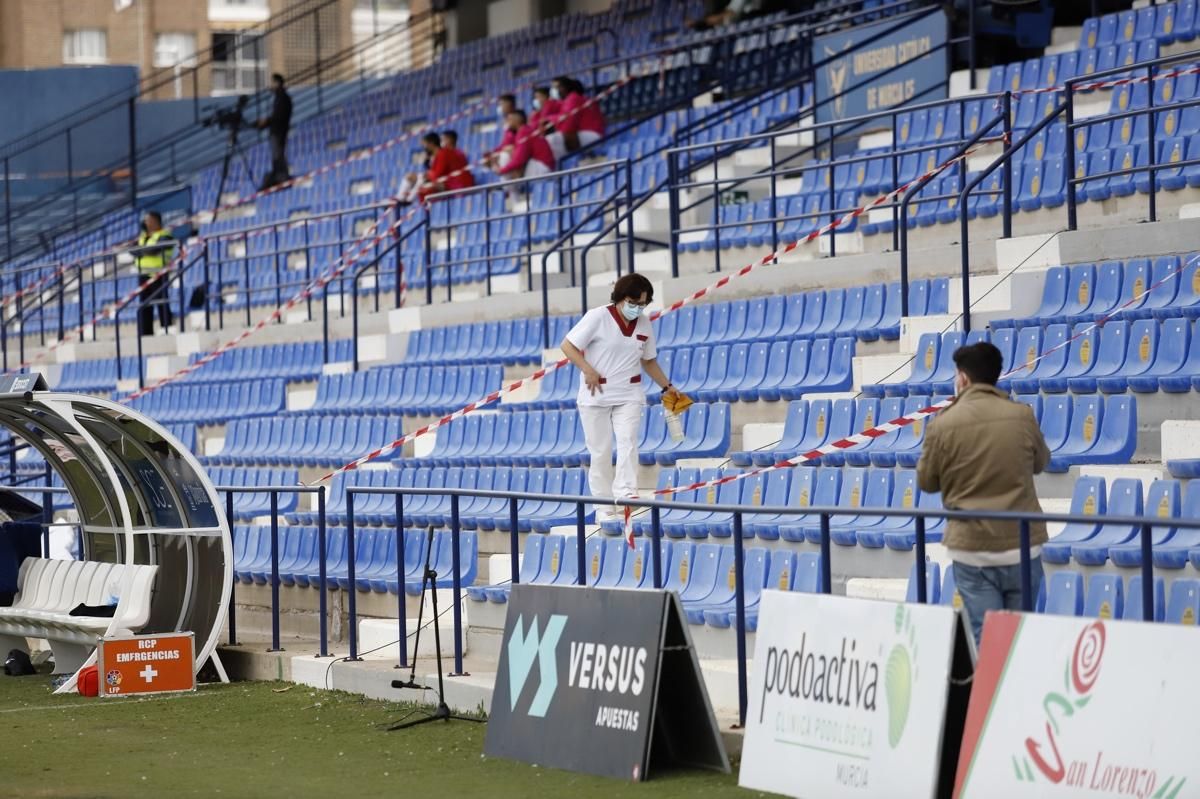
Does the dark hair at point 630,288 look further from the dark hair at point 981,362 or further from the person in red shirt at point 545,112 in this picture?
the person in red shirt at point 545,112

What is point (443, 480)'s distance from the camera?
1370 centimetres

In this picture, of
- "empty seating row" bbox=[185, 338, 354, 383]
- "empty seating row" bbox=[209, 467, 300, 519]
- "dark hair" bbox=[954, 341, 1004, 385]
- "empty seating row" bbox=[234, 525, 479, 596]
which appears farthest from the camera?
"empty seating row" bbox=[185, 338, 354, 383]

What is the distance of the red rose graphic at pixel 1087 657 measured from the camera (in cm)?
612

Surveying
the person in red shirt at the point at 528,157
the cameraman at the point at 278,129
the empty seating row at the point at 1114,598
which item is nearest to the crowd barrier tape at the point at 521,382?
the person in red shirt at the point at 528,157

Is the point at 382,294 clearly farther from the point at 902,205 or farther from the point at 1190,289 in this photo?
the point at 1190,289

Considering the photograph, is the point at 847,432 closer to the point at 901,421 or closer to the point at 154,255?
the point at 901,421

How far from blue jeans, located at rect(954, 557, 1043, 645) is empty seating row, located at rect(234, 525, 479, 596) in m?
4.74

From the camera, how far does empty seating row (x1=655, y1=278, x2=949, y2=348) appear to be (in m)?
12.5

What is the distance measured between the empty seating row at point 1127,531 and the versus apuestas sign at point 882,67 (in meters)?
9.61

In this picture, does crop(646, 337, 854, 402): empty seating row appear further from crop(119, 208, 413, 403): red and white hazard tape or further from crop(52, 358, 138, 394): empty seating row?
crop(52, 358, 138, 394): empty seating row

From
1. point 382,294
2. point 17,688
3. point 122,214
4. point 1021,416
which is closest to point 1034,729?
point 1021,416

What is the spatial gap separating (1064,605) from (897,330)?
4.62m

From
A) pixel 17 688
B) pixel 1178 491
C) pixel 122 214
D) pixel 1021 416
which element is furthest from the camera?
pixel 122 214

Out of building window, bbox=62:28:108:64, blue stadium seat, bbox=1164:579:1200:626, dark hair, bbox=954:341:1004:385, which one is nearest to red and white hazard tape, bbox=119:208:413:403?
dark hair, bbox=954:341:1004:385
